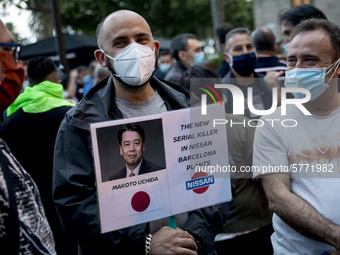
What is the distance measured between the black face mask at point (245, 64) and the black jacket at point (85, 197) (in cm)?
239

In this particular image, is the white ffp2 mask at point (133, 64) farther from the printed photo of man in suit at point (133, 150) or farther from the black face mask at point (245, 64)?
the black face mask at point (245, 64)

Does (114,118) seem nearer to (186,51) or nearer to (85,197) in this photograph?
(85,197)

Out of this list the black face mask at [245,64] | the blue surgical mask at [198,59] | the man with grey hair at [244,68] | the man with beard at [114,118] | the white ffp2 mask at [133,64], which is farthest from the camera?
the blue surgical mask at [198,59]

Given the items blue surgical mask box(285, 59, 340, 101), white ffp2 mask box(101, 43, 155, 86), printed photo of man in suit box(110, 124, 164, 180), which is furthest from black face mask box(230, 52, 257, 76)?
printed photo of man in suit box(110, 124, 164, 180)

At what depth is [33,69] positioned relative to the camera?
4.32m

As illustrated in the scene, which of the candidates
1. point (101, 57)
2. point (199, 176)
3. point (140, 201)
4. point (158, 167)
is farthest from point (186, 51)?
point (140, 201)

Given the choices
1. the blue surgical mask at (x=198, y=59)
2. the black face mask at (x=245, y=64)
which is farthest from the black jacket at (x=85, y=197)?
the blue surgical mask at (x=198, y=59)

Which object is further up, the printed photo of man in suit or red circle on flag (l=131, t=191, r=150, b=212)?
the printed photo of man in suit

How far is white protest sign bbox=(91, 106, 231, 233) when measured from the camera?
1.87m

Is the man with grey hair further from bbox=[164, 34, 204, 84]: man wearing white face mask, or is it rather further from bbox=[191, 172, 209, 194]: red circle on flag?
bbox=[191, 172, 209, 194]: red circle on flag

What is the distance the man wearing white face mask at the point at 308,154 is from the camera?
2180 millimetres

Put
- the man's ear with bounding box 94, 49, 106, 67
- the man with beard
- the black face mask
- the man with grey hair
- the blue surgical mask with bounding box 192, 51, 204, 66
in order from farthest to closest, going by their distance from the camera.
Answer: the blue surgical mask with bounding box 192, 51, 204, 66
the black face mask
the man with grey hair
the man's ear with bounding box 94, 49, 106, 67
the man with beard

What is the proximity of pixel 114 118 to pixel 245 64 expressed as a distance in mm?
2435

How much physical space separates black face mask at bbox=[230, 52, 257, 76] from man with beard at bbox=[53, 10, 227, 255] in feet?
6.29
